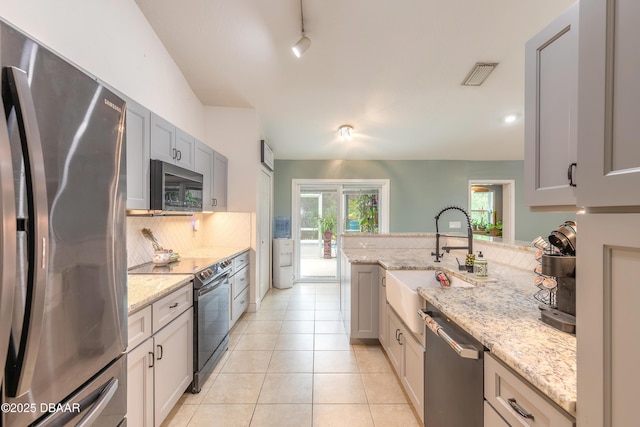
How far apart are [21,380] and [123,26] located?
2.39 m

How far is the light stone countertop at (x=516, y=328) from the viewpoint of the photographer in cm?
72

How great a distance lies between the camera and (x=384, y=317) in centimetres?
242

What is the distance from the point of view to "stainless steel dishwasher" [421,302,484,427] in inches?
38.9

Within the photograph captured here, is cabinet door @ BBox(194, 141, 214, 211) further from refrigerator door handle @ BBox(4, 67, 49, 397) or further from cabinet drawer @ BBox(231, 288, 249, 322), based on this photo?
refrigerator door handle @ BBox(4, 67, 49, 397)

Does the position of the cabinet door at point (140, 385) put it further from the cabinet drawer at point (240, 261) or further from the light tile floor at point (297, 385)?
the cabinet drawer at point (240, 261)

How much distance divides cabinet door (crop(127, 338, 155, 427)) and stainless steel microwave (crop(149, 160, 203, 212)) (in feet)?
3.24

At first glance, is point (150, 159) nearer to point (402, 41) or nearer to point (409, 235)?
point (402, 41)

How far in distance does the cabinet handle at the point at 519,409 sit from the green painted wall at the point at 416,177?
4.30 meters

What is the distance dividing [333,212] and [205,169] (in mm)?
2829

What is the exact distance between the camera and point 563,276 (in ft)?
3.32

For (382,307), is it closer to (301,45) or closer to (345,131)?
(301,45)

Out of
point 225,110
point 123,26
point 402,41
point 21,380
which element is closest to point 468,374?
point 21,380

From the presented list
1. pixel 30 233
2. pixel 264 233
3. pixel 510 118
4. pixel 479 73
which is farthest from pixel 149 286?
pixel 510 118

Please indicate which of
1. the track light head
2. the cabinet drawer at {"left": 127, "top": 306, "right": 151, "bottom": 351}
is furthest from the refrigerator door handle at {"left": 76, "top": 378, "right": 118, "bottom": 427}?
the track light head
